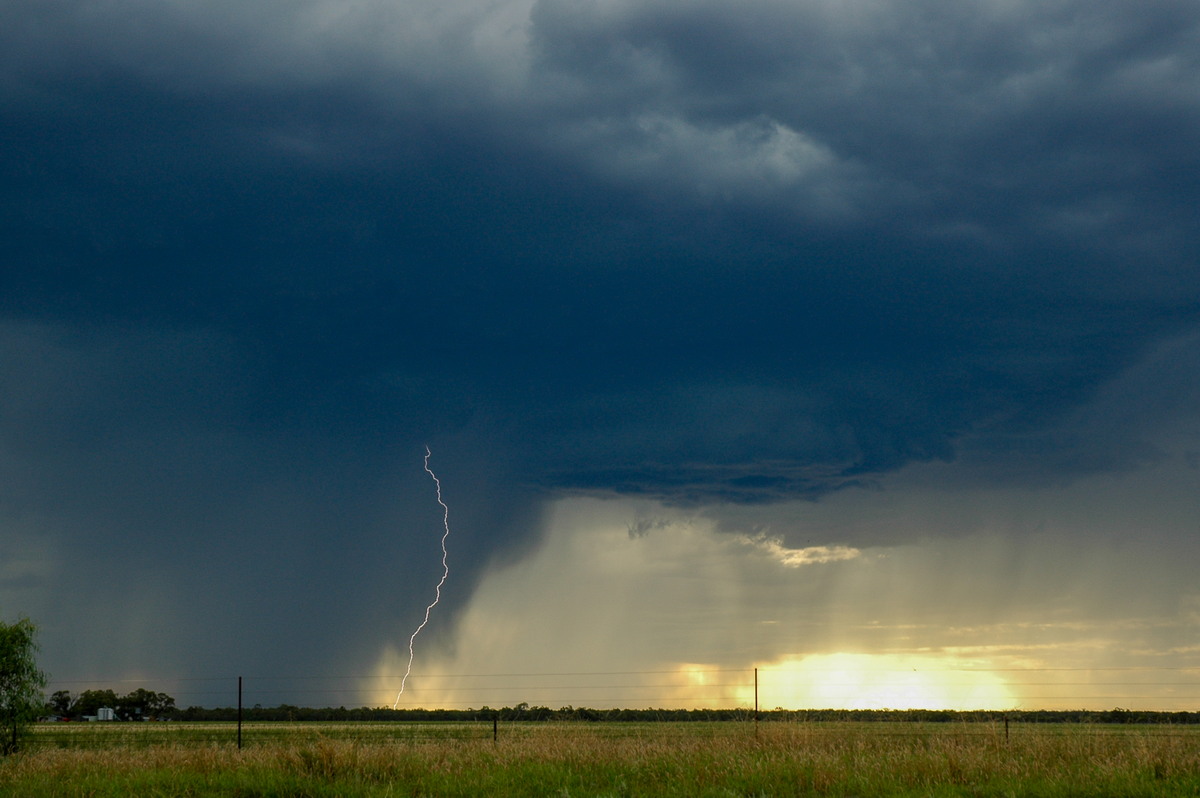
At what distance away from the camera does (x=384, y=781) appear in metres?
18.7

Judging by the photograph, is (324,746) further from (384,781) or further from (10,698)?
(10,698)

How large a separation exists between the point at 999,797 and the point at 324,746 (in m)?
13.6

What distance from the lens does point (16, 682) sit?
101ft

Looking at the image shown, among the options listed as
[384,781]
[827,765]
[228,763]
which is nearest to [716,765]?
[827,765]

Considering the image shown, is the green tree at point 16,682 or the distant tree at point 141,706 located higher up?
the green tree at point 16,682

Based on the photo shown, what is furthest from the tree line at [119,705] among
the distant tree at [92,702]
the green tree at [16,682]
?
the green tree at [16,682]

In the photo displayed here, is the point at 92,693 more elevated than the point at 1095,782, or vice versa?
the point at 1095,782

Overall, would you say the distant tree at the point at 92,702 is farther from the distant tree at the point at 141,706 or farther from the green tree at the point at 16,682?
the green tree at the point at 16,682

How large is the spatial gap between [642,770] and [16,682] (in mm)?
23640

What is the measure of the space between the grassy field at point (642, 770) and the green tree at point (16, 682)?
889cm

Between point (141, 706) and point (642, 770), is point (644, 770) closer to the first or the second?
point (642, 770)

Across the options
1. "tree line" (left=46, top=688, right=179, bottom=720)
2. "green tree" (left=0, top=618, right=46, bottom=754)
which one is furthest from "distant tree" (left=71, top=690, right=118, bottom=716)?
"green tree" (left=0, top=618, right=46, bottom=754)

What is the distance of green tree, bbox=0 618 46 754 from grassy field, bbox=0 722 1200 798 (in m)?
8.89

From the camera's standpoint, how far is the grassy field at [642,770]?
1697 cm
